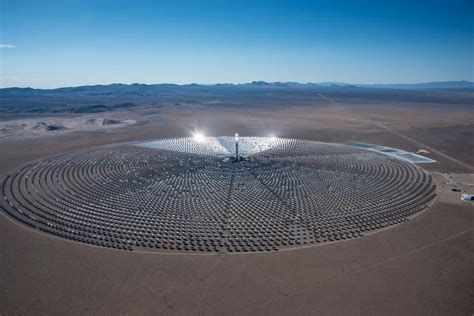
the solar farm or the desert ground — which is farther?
the solar farm

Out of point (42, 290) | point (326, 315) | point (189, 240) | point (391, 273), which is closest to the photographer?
point (326, 315)

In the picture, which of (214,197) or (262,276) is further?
(214,197)

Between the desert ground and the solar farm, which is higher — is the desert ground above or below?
below

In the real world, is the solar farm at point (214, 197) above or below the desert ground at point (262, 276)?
above

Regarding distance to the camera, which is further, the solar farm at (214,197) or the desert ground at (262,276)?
the solar farm at (214,197)

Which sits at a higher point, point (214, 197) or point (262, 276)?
point (214, 197)

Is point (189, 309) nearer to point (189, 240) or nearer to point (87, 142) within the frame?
point (189, 240)

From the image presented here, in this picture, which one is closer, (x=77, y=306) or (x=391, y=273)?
(x=77, y=306)

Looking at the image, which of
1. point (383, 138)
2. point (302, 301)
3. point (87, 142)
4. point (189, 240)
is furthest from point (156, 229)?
point (383, 138)
